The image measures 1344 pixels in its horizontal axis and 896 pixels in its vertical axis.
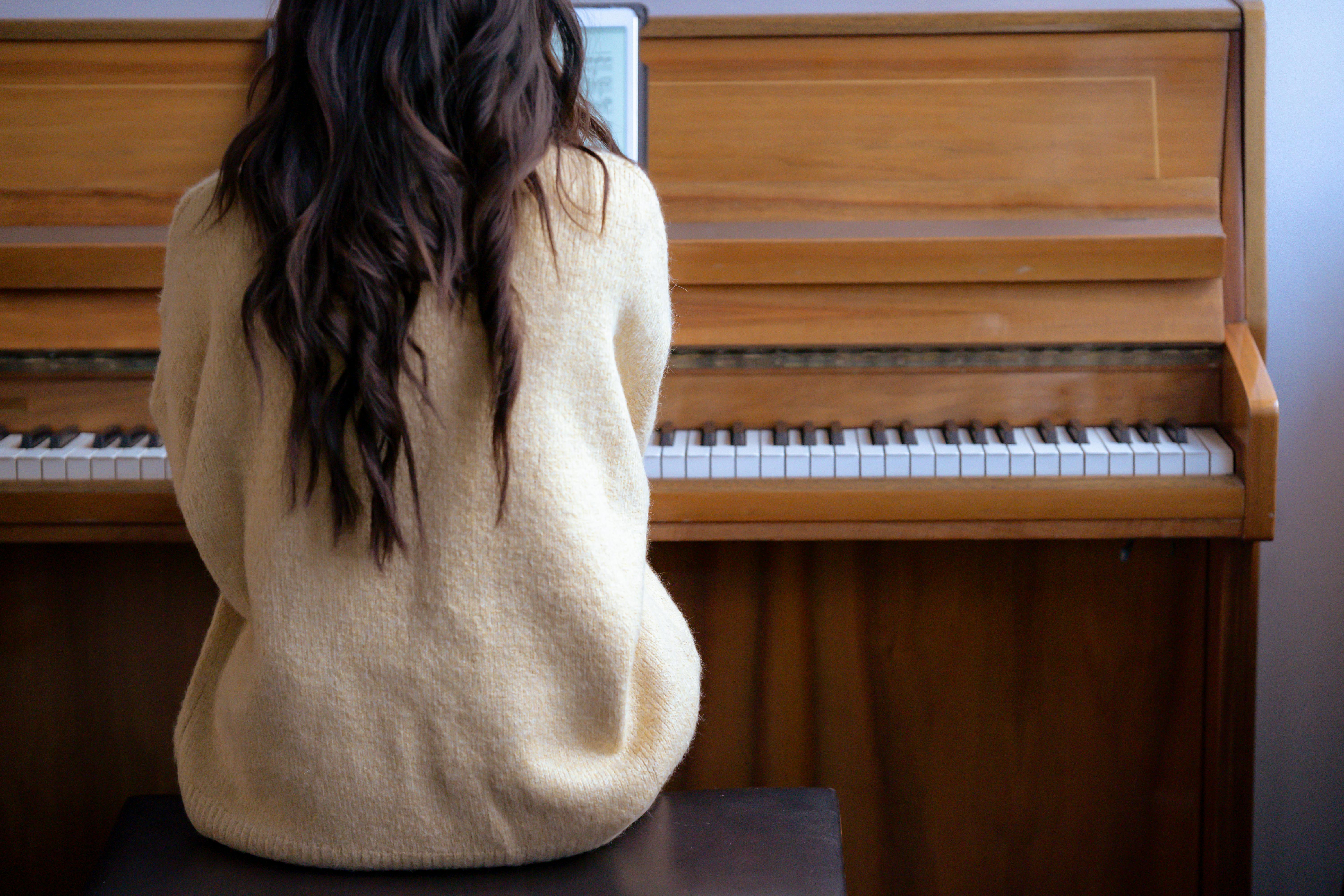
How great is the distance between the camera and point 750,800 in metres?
1.23

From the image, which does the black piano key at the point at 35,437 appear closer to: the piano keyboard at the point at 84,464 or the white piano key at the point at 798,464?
the piano keyboard at the point at 84,464

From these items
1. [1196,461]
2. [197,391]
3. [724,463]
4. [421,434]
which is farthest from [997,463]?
[197,391]

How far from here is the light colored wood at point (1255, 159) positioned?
1.64 m

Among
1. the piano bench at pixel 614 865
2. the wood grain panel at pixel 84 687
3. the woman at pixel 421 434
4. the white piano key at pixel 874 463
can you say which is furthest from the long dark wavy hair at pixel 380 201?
the wood grain panel at pixel 84 687

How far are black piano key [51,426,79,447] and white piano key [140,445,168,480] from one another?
131mm

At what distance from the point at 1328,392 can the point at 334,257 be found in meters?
1.76

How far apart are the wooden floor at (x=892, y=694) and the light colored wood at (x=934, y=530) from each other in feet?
0.55

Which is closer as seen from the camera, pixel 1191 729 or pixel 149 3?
pixel 1191 729

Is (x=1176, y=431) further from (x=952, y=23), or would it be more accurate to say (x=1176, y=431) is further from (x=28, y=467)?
(x=28, y=467)

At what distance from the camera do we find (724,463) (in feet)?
5.11

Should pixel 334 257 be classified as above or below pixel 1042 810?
above

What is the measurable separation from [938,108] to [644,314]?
84cm

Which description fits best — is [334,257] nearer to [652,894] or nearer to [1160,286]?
[652,894]

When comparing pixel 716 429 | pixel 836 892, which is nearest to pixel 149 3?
pixel 716 429
